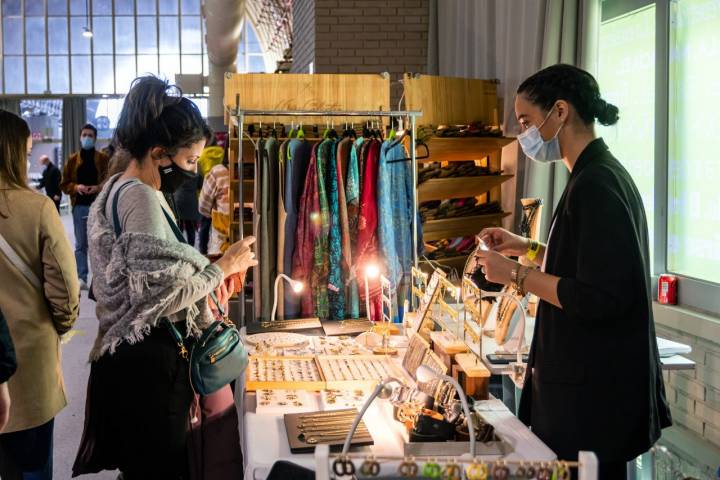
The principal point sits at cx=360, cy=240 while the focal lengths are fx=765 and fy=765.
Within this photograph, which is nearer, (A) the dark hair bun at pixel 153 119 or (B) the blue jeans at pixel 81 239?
(A) the dark hair bun at pixel 153 119

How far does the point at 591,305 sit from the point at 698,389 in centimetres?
182

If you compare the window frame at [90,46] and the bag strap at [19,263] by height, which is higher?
the window frame at [90,46]

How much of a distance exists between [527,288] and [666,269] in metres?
2.00

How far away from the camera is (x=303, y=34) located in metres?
7.95

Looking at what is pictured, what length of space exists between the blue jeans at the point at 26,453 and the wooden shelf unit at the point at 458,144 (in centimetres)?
301

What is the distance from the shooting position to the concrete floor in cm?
382

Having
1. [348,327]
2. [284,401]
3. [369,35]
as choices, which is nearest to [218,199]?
[369,35]

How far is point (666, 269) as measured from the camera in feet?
12.2

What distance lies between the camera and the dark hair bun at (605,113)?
→ 2.05 metres

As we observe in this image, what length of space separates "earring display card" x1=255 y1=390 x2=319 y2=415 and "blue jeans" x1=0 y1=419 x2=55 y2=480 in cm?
83

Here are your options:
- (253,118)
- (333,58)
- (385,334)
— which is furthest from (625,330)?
(333,58)

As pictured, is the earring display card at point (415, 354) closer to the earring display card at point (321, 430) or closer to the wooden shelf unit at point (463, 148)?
the earring display card at point (321, 430)

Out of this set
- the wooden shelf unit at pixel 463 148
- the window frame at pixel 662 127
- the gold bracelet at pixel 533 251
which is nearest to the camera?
the gold bracelet at pixel 533 251

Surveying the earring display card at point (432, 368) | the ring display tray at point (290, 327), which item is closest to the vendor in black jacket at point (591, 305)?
the earring display card at point (432, 368)
